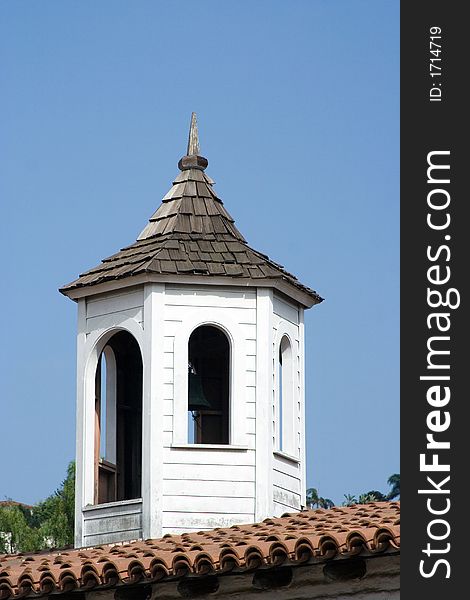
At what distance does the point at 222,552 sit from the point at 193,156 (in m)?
6.32

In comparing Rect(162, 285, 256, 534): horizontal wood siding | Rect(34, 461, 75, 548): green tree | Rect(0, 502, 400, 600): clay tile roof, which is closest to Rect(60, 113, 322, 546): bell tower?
Rect(162, 285, 256, 534): horizontal wood siding

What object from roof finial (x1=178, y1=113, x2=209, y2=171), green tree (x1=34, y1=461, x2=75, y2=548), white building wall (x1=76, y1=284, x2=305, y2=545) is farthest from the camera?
green tree (x1=34, y1=461, x2=75, y2=548)

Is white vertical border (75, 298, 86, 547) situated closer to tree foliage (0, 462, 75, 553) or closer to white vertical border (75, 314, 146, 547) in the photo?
white vertical border (75, 314, 146, 547)

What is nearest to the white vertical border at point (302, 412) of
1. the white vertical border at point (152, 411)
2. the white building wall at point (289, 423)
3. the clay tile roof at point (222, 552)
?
the white building wall at point (289, 423)

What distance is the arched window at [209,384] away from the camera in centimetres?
1836

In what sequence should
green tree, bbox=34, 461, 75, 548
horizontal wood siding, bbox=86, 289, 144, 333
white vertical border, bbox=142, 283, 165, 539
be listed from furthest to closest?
green tree, bbox=34, 461, 75, 548
horizontal wood siding, bbox=86, 289, 144, 333
white vertical border, bbox=142, 283, 165, 539

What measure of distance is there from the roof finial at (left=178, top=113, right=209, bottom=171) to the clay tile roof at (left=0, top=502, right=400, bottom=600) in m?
4.65

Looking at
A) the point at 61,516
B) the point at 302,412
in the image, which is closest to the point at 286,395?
the point at 302,412

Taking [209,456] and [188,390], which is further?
[188,390]

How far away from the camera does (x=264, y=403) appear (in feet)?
57.7

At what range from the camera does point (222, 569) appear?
45.3ft

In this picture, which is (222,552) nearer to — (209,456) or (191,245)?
(209,456)

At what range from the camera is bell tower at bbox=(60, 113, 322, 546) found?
17203 millimetres

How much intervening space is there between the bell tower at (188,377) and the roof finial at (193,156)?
0.02 metres
